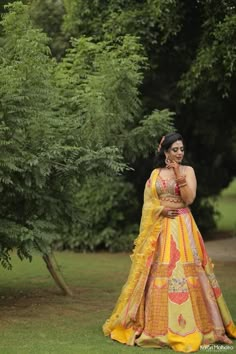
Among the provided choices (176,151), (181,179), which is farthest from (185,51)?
(181,179)

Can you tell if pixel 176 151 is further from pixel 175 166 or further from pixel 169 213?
pixel 169 213

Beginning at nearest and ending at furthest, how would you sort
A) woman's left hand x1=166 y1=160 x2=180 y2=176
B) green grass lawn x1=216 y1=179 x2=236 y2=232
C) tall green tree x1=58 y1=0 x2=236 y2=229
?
woman's left hand x1=166 y1=160 x2=180 y2=176, tall green tree x1=58 y1=0 x2=236 y2=229, green grass lawn x1=216 y1=179 x2=236 y2=232

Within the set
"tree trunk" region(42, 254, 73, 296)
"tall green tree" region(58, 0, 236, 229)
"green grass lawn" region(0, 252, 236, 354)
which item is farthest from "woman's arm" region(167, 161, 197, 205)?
"tall green tree" region(58, 0, 236, 229)

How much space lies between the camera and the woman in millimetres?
6512

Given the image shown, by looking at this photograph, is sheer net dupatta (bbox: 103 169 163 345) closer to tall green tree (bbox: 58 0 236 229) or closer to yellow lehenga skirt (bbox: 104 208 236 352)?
yellow lehenga skirt (bbox: 104 208 236 352)

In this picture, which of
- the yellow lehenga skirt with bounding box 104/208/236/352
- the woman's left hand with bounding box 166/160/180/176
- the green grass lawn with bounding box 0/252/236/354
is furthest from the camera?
the woman's left hand with bounding box 166/160/180/176

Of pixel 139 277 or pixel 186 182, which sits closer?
pixel 186 182

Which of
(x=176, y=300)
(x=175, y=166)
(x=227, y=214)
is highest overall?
(x=175, y=166)

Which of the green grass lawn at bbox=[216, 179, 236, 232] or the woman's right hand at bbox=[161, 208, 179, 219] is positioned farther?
the green grass lawn at bbox=[216, 179, 236, 232]

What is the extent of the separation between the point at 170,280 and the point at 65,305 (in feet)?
9.32

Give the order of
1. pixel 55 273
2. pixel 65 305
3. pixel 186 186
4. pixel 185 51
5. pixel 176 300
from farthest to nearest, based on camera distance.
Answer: pixel 185 51 → pixel 55 273 → pixel 65 305 → pixel 186 186 → pixel 176 300

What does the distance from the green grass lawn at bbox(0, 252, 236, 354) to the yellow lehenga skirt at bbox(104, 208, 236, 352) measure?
8.1 inches

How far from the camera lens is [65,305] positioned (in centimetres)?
907

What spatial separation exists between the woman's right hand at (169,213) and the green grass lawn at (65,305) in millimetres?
1329
